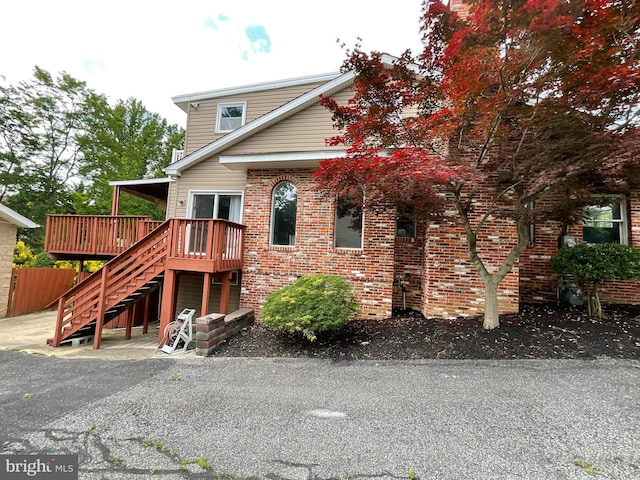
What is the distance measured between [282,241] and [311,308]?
2.80m

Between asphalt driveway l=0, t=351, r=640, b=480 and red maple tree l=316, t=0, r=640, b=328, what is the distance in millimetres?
2127

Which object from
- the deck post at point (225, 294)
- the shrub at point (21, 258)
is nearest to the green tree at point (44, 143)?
the shrub at point (21, 258)

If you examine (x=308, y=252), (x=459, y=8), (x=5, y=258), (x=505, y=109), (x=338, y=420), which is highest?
(x=459, y=8)

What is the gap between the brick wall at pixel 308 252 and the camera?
6.83 metres

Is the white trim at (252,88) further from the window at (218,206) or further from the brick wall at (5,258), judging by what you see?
the brick wall at (5,258)

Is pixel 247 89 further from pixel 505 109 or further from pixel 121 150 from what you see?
pixel 121 150

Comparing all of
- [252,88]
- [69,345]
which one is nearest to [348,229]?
[252,88]

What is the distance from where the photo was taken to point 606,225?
6914 millimetres

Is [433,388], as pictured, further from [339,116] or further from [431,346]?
[339,116]

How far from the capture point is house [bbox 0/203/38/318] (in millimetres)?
9352

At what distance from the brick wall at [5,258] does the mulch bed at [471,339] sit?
9252 millimetres

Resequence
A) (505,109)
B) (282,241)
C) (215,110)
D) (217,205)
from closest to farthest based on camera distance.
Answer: (505,109)
(282,241)
(217,205)
(215,110)

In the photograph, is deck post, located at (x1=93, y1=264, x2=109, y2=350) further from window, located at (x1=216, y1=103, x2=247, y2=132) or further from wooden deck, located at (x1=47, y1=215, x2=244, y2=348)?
window, located at (x1=216, y1=103, x2=247, y2=132)

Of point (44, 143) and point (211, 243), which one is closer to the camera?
point (211, 243)
